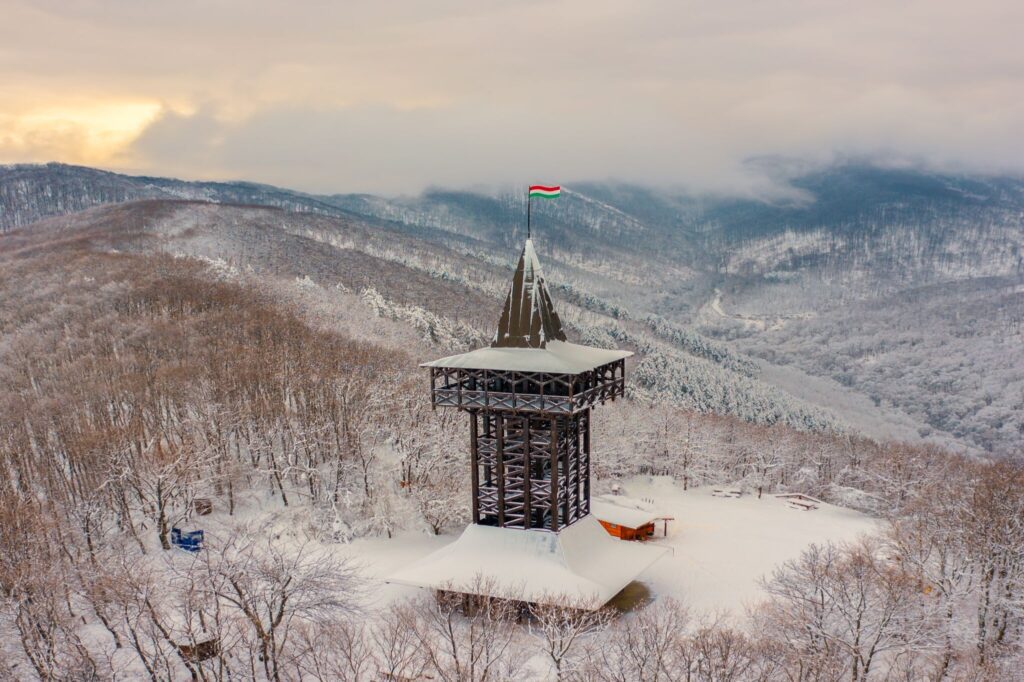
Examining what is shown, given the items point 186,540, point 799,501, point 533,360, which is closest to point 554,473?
point 533,360

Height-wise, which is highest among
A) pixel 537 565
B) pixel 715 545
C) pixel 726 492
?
→ pixel 537 565

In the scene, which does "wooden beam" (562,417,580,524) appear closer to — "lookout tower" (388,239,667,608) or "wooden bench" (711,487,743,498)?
"lookout tower" (388,239,667,608)

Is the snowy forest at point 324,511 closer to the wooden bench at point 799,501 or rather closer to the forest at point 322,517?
the forest at point 322,517

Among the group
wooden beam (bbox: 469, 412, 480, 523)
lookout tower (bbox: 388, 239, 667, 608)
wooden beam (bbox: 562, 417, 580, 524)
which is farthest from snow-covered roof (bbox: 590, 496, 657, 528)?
wooden beam (bbox: 469, 412, 480, 523)

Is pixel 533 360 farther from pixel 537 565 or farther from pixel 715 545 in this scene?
pixel 715 545

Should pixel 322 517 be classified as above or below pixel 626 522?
below

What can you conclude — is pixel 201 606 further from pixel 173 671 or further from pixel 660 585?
pixel 660 585
